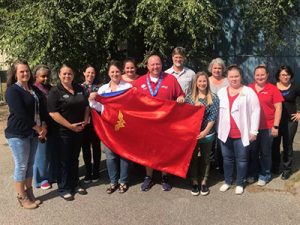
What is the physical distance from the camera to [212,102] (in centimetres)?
534

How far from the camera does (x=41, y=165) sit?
18.7 ft

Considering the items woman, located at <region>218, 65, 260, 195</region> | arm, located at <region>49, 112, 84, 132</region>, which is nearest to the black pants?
arm, located at <region>49, 112, 84, 132</region>

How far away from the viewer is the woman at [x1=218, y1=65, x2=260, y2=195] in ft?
17.2

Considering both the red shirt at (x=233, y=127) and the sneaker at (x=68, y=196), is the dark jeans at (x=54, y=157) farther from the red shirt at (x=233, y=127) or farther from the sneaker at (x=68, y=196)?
the red shirt at (x=233, y=127)

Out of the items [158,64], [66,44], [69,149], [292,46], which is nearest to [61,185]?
[69,149]

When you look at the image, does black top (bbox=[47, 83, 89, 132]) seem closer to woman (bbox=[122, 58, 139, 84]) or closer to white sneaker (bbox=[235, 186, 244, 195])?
woman (bbox=[122, 58, 139, 84])

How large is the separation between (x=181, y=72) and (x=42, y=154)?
2.42 m

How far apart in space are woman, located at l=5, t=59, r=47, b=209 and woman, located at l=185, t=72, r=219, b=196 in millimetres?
2047

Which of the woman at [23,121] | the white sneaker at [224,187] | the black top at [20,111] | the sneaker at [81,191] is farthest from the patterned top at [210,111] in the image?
the black top at [20,111]

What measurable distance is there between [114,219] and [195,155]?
5.05 feet

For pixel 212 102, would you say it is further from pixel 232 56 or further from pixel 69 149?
pixel 232 56

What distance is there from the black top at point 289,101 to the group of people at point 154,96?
0.01 m

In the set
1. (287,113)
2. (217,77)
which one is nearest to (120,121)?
(217,77)

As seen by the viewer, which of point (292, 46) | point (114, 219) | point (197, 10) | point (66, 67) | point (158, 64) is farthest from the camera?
point (292, 46)
